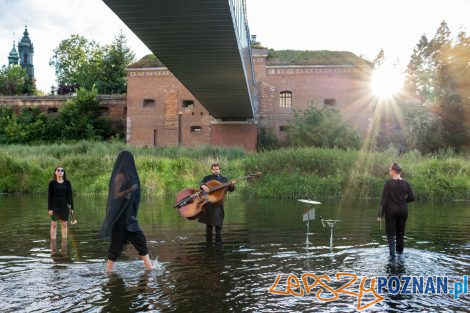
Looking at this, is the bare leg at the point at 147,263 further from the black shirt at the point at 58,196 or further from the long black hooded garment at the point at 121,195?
the black shirt at the point at 58,196

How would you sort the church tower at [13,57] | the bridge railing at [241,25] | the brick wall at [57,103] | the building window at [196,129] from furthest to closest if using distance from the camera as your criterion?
the church tower at [13,57], the brick wall at [57,103], the building window at [196,129], the bridge railing at [241,25]

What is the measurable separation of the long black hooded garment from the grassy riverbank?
17.4 meters

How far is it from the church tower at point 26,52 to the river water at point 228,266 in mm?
95532

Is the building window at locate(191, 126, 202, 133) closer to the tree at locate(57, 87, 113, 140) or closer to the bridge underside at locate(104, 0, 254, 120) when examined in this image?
the tree at locate(57, 87, 113, 140)

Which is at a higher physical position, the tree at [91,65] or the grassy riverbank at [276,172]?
the tree at [91,65]

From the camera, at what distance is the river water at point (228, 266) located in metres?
6.24

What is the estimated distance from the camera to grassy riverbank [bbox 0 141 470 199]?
24672mm

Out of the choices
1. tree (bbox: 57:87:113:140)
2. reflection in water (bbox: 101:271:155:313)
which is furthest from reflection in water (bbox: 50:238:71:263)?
tree (bbox: 57:87:113:140)

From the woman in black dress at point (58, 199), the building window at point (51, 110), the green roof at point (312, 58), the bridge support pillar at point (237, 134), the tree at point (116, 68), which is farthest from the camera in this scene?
the tree at point (116, 68)

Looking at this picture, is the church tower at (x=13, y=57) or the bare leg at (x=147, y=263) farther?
the church tower at (x=13, y=57)

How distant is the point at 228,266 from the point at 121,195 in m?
2.24

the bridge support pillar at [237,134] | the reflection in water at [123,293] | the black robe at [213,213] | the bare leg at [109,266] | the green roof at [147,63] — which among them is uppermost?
the green roof at [147,63]

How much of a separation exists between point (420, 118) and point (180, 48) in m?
26.1

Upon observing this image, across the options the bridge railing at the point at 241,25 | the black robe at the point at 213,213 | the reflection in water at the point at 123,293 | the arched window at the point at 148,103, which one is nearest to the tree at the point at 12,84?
the arched window at the point at 148,103
